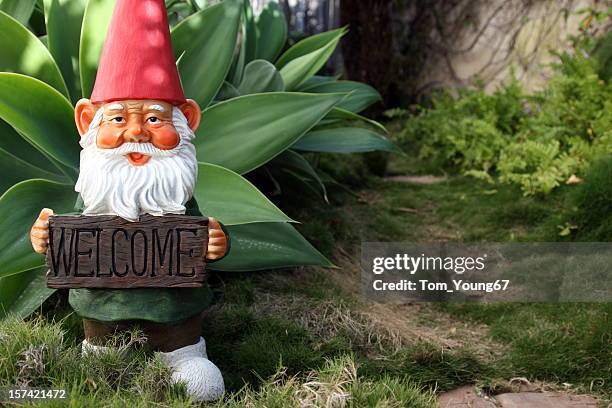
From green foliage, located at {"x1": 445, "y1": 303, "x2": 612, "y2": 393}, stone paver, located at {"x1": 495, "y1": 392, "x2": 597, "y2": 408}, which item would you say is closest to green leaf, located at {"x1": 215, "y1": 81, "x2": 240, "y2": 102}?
green foliage, located at {"x1": 445, "y1": 303, "x2": 612, "y2": 393}

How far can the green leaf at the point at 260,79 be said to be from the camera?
8.86 feet

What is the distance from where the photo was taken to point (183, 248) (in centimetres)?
169

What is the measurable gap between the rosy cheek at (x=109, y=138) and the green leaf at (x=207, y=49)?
626 millimetres

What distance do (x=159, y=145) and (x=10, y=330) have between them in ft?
2.00

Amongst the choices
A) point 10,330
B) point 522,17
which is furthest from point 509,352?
point 522,17

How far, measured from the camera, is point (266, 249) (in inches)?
84.4

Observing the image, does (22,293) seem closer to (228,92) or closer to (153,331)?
(153,331)

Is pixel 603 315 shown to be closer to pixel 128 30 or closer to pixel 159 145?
pixel 159 145

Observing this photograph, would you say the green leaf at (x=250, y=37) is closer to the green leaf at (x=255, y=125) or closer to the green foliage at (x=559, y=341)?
the green leaf at (x=255, y=125)

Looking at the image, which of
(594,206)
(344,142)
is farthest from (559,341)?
(344,142)

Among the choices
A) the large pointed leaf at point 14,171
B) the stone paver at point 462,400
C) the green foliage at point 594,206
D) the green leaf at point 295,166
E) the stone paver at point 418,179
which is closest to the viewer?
the stone paver at point 462,400

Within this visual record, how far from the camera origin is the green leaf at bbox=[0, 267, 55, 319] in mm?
2010

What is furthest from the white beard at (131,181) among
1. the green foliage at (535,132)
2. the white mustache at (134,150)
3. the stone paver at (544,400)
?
the green foliage at (535,132)

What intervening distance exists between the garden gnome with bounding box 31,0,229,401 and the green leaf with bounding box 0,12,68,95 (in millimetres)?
448
